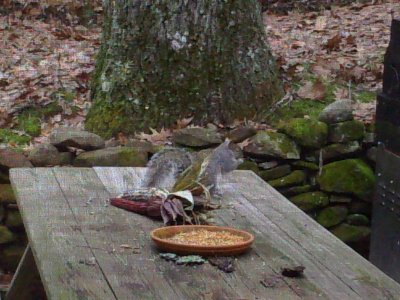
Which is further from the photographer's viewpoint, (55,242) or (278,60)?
(278,60)

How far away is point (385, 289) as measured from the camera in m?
2.41

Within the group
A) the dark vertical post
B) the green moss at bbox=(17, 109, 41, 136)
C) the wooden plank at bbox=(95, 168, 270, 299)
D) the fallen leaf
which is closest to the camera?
the wooden plank at bbox=(95, 168, 270, 299)

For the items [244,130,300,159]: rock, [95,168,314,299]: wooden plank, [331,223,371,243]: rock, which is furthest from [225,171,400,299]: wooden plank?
[331,223,371,243]: rock

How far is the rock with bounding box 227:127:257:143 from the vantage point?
4801mm

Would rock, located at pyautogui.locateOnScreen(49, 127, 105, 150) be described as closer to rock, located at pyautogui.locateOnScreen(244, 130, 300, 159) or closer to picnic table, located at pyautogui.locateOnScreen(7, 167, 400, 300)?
rock, located at pyautogui.locateOnScreen(244, 130, 300, 159)

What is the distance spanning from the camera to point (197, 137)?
4.71 meters

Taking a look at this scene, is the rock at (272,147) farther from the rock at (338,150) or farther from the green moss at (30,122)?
the green moss at (30,122)

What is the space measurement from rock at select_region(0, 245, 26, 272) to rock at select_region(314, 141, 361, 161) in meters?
1.58

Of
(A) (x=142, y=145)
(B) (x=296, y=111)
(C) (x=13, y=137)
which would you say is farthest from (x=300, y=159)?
(C) (x=13, y=137)

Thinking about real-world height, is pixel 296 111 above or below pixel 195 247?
below

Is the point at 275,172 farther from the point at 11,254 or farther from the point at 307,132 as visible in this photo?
the point at 11,254

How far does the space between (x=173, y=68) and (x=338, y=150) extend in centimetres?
103

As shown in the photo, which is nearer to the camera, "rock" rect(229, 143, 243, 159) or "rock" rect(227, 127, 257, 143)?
"rock" rect(229, 143, 243, 159)

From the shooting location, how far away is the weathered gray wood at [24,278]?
12.6 feet
